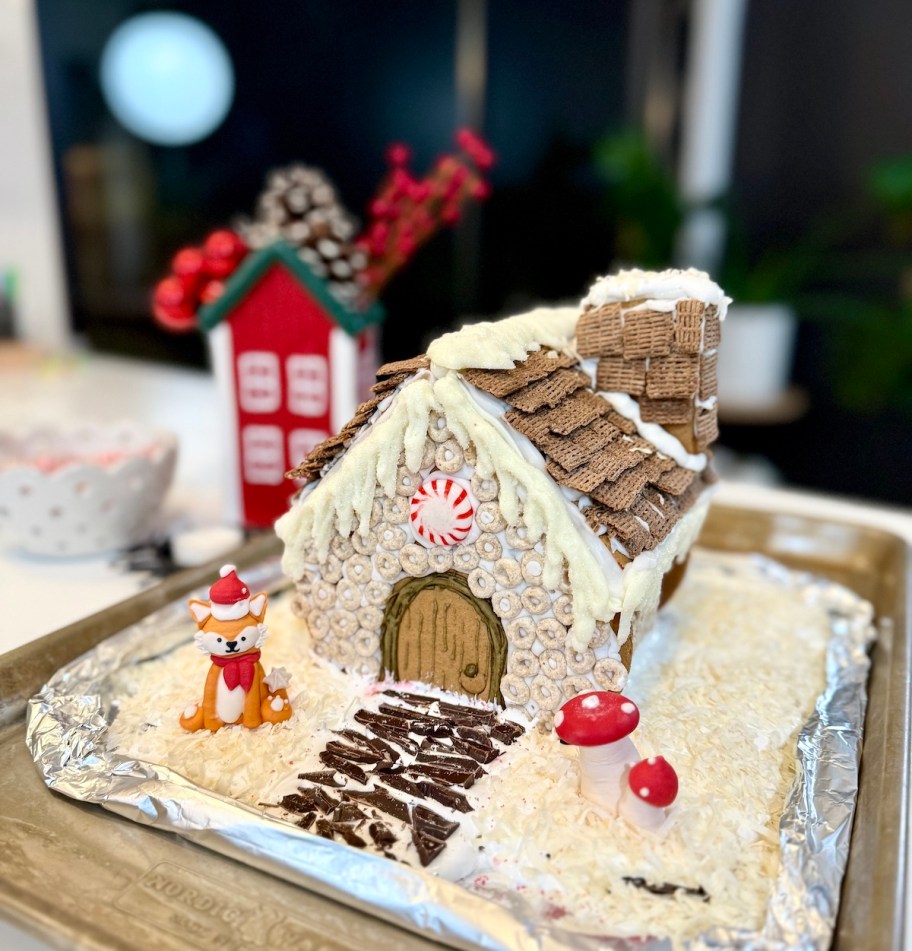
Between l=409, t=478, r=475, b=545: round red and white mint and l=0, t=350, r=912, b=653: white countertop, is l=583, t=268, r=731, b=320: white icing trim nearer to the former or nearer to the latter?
l=409, t=478, r=475, b=545: round red and white mint

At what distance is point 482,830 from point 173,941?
13.2 inches

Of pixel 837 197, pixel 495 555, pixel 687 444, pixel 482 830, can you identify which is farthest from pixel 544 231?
pixel 482 830

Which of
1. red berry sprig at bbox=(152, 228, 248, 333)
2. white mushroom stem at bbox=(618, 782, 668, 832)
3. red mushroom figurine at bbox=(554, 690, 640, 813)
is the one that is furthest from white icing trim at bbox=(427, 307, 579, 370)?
red berry sprig at bbox=(152, 228, 248, 333)

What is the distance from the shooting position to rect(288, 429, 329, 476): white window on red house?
176 cm

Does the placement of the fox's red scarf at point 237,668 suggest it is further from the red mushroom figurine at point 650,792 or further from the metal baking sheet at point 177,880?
the red mushroom figurine at point 650,792

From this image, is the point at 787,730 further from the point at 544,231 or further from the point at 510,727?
the point at 544,231

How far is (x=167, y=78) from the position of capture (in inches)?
148

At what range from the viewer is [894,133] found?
3.03m

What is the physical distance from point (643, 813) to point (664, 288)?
68 cm

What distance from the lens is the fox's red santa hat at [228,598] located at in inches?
42.7

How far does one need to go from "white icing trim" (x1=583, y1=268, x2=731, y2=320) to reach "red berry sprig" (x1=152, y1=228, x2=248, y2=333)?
894 mm

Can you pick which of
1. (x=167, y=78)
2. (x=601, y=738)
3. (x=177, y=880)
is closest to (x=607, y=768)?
(x=601, y=738)

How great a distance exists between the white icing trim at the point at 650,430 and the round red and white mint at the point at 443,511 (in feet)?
0.99

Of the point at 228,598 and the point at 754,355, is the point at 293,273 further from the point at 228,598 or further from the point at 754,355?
the point at 754,355
